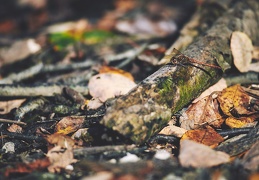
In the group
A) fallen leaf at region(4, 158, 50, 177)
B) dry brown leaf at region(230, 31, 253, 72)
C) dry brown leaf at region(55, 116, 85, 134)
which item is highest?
dry brown leaf at region(230, 31, 253, 72)

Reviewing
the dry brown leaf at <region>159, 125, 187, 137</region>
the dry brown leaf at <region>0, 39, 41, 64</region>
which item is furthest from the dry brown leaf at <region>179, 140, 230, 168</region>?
the dry brown leaf at <region>0, 39, 41, 64</region>

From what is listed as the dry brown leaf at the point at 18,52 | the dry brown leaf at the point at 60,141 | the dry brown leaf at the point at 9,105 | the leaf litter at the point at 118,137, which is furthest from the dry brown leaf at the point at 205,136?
the dry brown leaf at the point at 18,52

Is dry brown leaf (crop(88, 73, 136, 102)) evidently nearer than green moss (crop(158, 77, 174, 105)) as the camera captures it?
No

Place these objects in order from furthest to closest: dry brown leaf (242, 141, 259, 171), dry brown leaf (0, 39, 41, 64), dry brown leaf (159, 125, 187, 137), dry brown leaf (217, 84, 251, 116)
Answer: dry brown leaf (0, 39, 41, 64), dry brown leaf (217, 84, 251, 116), dry brown leaf (159, 125, 187, 137), dry brown leaf (242, 141, 259, 171)

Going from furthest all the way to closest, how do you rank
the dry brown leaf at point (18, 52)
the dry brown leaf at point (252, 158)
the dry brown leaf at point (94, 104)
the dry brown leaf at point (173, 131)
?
the dry brown leaf at point (18, 52), the dry brown leaf at point (94, 104), the dry brown leaf at point (173, 131), the dry brown leaf at point (252, 158)

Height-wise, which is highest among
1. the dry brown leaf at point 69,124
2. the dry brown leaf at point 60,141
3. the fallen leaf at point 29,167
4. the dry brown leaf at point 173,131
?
the dry brown leaf at point 69,124

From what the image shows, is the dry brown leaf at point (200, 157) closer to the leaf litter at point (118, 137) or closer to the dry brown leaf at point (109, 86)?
the leaf litter at point (118, 137)

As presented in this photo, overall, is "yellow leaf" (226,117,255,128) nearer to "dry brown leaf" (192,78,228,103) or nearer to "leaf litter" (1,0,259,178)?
"leaf litter" (1,0,259,178)
